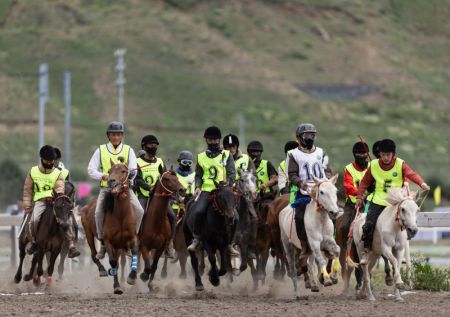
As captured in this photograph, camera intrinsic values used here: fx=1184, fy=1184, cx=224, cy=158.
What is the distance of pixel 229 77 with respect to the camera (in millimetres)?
98812

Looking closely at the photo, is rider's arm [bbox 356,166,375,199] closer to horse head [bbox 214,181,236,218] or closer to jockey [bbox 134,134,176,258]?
horse head [bbox 214,181,236,218]

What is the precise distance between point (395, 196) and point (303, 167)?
6.06 ft

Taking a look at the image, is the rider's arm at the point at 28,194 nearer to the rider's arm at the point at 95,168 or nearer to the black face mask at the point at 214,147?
the rider's arm at the point at 95,168

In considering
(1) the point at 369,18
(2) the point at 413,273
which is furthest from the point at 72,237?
(1) the point at 369,18

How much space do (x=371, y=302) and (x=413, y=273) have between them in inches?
126

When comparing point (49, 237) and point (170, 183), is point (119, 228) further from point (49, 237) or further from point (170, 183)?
point (49, 237)

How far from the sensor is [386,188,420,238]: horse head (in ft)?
56.0

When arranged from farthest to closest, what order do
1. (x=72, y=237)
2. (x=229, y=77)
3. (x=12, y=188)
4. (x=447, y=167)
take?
(x=229, y=77)
(x=447, y=167)
(x=12, y=188)
(x=72, y=237)

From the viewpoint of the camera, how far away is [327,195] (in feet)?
58.1

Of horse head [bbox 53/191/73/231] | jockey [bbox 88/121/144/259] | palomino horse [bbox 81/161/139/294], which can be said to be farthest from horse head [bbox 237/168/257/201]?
horse head [bbox 53/191/73/231]

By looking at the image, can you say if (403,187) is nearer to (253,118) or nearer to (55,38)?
(253,118)

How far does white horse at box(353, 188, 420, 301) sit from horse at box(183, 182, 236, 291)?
8.06 feet

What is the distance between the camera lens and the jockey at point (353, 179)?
19.8m

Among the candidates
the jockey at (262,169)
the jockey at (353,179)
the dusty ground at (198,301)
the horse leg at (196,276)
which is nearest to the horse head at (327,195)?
the dusty ground at (198,301)
